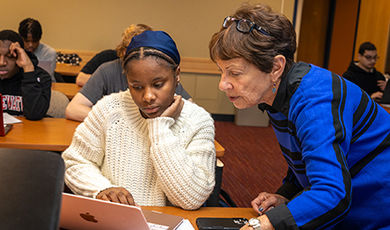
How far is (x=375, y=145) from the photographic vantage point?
1163mm

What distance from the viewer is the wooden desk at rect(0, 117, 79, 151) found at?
217 cm

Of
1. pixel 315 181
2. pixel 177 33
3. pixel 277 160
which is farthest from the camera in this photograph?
pixel 177 33

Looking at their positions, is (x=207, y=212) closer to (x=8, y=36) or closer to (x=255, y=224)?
(x=255, y=224)

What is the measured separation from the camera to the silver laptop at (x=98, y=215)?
108 cm

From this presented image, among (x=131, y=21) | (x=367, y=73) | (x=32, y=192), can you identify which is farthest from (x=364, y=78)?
(x=32, y=192)

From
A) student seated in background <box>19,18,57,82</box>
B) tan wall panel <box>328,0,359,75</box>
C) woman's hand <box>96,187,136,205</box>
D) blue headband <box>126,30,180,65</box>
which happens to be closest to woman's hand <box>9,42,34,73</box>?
blue headband <box>126,30,180,65</box>

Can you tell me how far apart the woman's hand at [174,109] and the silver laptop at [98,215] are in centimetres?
47

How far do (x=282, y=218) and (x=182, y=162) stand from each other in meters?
0.52

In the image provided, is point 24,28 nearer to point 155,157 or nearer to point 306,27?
point 155,157

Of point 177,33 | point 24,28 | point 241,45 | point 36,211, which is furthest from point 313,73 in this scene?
point 177,33

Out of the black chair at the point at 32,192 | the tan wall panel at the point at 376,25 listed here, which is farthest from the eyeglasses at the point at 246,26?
the tan wall panel at the point at 376,25

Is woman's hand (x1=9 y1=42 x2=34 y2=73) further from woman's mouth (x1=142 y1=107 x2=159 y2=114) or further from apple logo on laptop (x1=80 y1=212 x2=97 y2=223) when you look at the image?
apple logo on laptop (x1=80 y1=212 x2=97 y2=223)

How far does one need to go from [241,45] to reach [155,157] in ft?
1.81

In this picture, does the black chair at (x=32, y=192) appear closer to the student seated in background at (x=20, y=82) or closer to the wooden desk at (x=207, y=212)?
the wooden desk at (x=207, y=212)
